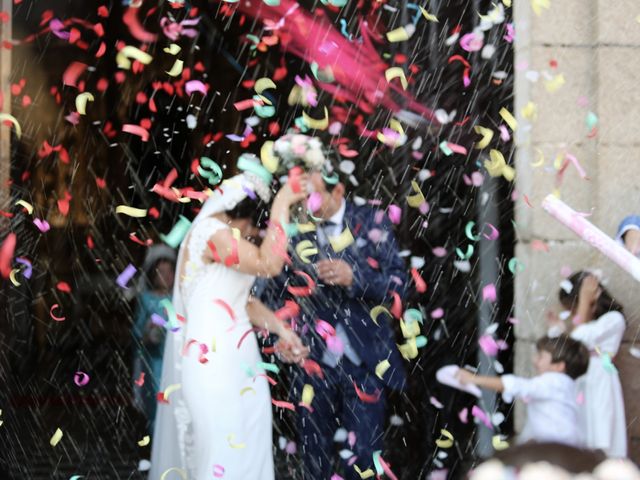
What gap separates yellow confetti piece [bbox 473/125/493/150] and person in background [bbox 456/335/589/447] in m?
1.10

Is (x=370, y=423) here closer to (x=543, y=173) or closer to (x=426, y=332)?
(x=426, y=332)

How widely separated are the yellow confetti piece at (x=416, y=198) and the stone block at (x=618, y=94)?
102 cm

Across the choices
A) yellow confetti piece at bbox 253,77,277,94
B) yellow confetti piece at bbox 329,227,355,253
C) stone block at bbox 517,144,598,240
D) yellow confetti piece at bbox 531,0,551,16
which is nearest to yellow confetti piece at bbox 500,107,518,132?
stone block at bbox 517,144,598,240

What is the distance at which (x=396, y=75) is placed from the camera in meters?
5.30

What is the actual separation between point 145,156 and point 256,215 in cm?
468

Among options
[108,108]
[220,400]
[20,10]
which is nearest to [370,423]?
[220,400]

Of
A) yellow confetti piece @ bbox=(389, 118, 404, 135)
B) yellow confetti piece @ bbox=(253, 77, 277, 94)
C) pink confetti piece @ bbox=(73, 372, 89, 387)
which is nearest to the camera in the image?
yellow confetti piece @ bbox=(389, 118, 404, 135)

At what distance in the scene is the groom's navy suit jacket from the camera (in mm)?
4383

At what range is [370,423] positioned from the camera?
4.45 metres

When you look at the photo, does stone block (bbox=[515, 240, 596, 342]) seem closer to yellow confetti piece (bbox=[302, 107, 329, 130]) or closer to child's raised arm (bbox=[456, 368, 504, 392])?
child's raised arm (bbox=[456, 368, 504, 392])

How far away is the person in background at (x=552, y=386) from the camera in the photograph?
4129mm

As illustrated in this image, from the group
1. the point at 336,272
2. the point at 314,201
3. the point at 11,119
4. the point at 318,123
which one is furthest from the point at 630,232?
the point at 11,119

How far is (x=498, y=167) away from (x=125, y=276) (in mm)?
4848

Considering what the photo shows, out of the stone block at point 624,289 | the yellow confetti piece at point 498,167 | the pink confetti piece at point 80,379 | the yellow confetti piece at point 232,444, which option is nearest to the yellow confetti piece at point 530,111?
the yellow confetti piece at point 498,167
